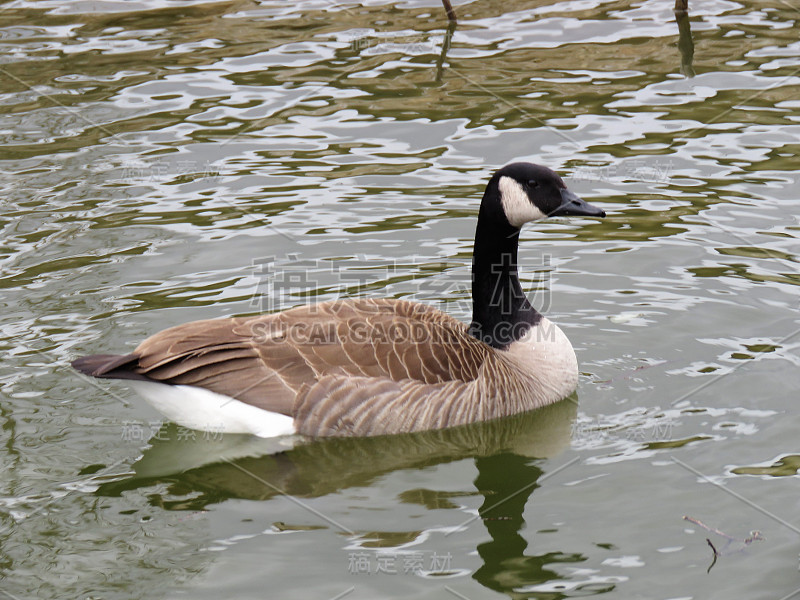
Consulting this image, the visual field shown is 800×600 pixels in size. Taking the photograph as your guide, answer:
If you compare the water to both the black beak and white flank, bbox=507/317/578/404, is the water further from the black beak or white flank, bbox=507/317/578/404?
the black beak

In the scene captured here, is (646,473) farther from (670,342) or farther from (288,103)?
(288,103)

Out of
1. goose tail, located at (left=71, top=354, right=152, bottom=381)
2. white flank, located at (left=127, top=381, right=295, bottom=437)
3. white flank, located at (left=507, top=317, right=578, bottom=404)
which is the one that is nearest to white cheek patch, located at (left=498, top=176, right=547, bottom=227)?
white flank, located at (left=507, top=317, right=578, bottom=404)

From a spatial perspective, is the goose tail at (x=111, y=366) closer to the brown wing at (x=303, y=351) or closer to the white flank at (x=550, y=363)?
the brown wing at (x=303, y=351)

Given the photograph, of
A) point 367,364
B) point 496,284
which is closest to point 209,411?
point 367,364

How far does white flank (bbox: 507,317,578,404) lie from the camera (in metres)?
8.85

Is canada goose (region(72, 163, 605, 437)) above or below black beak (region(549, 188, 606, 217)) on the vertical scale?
below

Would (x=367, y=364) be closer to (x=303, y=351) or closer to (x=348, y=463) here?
(x=303, y=351)

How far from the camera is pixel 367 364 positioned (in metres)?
8.34

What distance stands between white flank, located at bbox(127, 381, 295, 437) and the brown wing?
72 millimetres

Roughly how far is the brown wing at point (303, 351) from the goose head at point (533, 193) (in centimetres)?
114

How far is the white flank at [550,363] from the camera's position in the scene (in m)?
8.85

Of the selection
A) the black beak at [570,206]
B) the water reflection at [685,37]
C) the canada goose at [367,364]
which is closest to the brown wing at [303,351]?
the canada goose at [367,364]

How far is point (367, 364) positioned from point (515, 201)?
1.78 metres

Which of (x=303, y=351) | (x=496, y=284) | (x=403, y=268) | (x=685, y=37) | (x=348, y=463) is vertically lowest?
(x=348, y=463)
